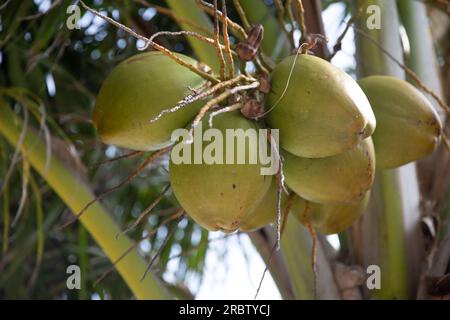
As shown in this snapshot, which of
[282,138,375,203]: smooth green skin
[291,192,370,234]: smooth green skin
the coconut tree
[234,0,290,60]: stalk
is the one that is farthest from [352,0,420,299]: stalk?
[282,138,375,203]: smooth green skin

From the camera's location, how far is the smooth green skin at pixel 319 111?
32.2 inches

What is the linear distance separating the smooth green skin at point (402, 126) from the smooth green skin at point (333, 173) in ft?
0.25

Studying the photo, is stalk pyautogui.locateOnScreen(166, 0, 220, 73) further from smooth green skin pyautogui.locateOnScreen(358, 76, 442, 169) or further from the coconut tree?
smooth green skin pyautogui.locateOnScreen(358, 76, 442, 169)

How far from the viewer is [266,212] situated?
95 centimetres

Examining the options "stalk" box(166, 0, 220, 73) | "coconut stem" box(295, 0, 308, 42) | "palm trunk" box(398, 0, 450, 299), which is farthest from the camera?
"palm trunk" box(398, 0, 450, 299)

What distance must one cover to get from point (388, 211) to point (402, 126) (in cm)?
34

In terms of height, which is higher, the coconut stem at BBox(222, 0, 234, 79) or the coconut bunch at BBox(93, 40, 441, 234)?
the coconut stem at BBox(222, 0, 234, 79)

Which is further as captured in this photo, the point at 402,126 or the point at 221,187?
the point at 402,126

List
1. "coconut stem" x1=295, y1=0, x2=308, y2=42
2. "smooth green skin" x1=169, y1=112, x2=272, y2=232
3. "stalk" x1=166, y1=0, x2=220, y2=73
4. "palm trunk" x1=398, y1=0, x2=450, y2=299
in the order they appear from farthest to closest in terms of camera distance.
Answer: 1. "palm trunk" x1=398, y1=0, x2=450, y2=299
2. "stalk" x1=166, y1=0, x2=220, y2=73
3. "coconut stem" x1=295, y1=0, x2=308, y2=42
4. "smooth green skin" x1=169, y1=112, x2=272, y2=232

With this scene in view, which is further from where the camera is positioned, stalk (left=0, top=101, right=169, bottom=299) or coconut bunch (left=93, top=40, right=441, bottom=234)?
stalk (left=0, top=101, right=169, bottom=299)

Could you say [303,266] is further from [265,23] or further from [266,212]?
[265,23]

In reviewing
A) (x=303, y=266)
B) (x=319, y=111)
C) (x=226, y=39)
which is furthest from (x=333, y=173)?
(x=303, y=266)

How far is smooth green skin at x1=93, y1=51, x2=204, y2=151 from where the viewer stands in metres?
0.84

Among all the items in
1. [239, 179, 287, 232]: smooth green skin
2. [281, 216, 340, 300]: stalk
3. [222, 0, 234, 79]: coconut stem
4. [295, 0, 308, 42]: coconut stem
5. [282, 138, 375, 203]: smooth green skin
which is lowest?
[281, 216, 340, 300]: stalk
